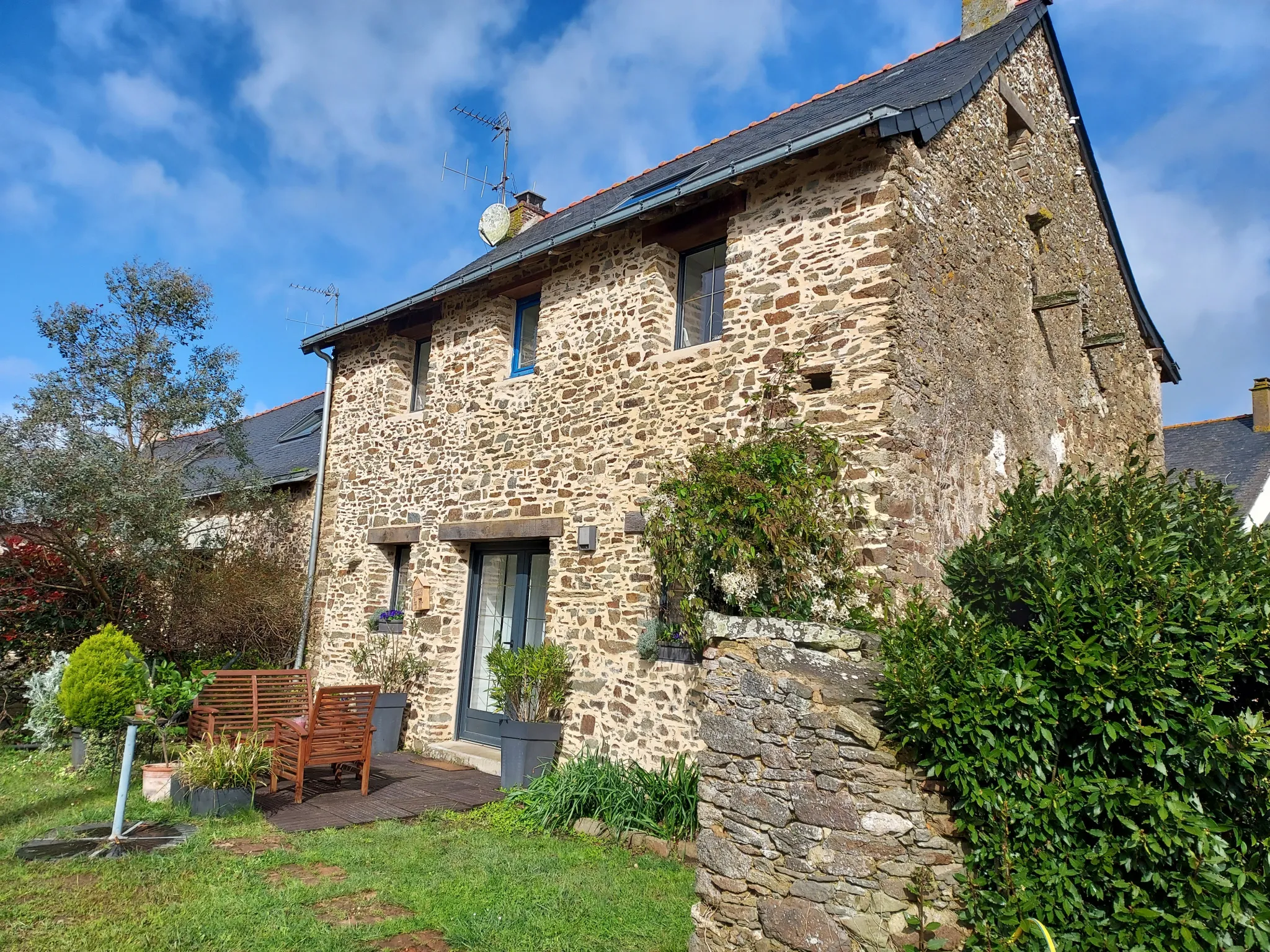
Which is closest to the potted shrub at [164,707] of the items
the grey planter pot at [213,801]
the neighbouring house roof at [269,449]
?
the grey planter pot at [213,801]

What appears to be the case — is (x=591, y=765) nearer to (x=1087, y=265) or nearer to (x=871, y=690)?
(x=871, y=690)

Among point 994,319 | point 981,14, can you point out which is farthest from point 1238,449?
point 994,319

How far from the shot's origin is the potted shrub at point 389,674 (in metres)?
8.77

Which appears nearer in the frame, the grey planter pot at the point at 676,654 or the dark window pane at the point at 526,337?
the grey planter pot at the point at 676,654

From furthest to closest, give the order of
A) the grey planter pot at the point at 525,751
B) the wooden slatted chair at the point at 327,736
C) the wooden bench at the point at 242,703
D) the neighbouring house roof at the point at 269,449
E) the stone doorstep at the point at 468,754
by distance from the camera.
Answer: the neighbouring house roof at the point at 269,449
the stone doorstep at the point at 468,754
the grey planter pot at the point at 525,751
the wooden bench at the point at 242,703
the wooden slatted chair at the point at 327,736

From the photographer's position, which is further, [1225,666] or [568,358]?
[568,358]

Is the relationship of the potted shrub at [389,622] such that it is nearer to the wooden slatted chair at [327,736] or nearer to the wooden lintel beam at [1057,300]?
the wooden slatted chair at [327,736]

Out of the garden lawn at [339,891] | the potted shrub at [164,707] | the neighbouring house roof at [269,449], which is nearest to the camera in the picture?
the garden lawn at [339,891]

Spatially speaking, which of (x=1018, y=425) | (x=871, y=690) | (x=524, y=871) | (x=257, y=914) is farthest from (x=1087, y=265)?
(x=257, y=914)

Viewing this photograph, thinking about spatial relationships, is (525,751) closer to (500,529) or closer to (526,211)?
(500,529)

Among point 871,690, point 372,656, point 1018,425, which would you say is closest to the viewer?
point 871,690

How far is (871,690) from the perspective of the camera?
389cm

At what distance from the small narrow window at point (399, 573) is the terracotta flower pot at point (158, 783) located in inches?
147

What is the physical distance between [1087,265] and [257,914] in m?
10.4
